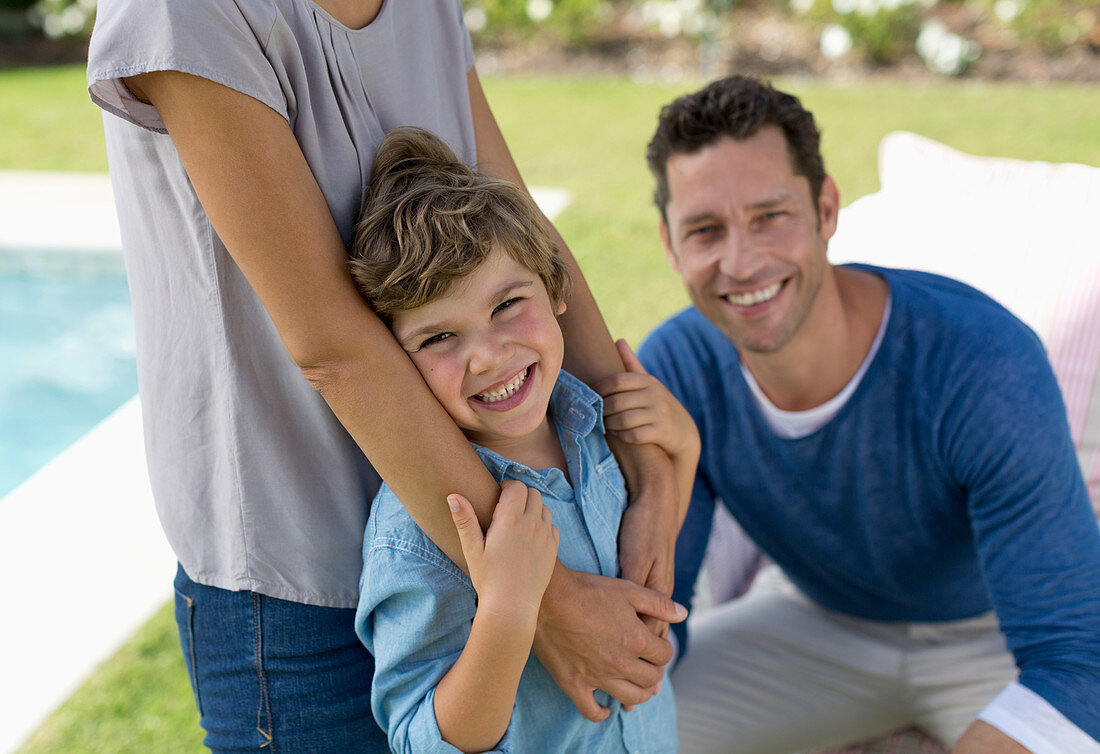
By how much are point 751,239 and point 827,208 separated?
242 millimetres

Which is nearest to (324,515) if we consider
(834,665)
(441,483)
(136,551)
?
(441,483)

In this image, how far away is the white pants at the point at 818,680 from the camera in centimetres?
223

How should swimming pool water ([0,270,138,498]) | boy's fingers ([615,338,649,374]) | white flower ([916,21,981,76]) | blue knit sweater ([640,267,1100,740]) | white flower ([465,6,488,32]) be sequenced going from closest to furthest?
boy's fingers ([615,338,649,374])
blue knit sweater ([640,267,1100,740])
swimming pool water ([0,270,138,498])
white flower ([916,21,981,76])
white flower ([465,6,488,32])

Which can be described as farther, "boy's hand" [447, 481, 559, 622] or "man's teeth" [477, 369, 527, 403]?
"man's teeth" [477, 369, 527, 403]

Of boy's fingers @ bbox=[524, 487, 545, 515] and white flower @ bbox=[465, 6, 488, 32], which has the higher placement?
boy's fingers @ bbox=[524, 487, 545, 515]

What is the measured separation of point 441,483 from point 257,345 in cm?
27

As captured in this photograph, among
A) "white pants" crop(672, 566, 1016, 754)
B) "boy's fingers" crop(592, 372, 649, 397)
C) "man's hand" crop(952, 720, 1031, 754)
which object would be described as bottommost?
"white pants" crop(672, 566, 1016, 754)

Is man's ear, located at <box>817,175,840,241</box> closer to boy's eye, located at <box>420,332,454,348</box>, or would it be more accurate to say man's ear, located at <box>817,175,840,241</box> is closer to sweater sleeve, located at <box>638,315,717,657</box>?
sweater sleeve, located at <box>638,315,717,657</box>

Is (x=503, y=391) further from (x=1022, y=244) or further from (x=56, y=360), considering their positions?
(x=56, y=360)

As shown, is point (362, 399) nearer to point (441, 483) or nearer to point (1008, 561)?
point (441, 483)

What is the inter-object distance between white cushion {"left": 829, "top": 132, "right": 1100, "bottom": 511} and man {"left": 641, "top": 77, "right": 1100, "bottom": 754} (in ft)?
1.66

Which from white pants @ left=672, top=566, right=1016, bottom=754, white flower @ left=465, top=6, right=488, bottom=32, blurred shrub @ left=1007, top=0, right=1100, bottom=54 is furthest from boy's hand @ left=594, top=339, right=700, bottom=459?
white flower @ left=465, top=6, right=488, bottom=32

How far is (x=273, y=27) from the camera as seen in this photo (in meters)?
1.07

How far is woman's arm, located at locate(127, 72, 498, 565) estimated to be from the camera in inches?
39.9
